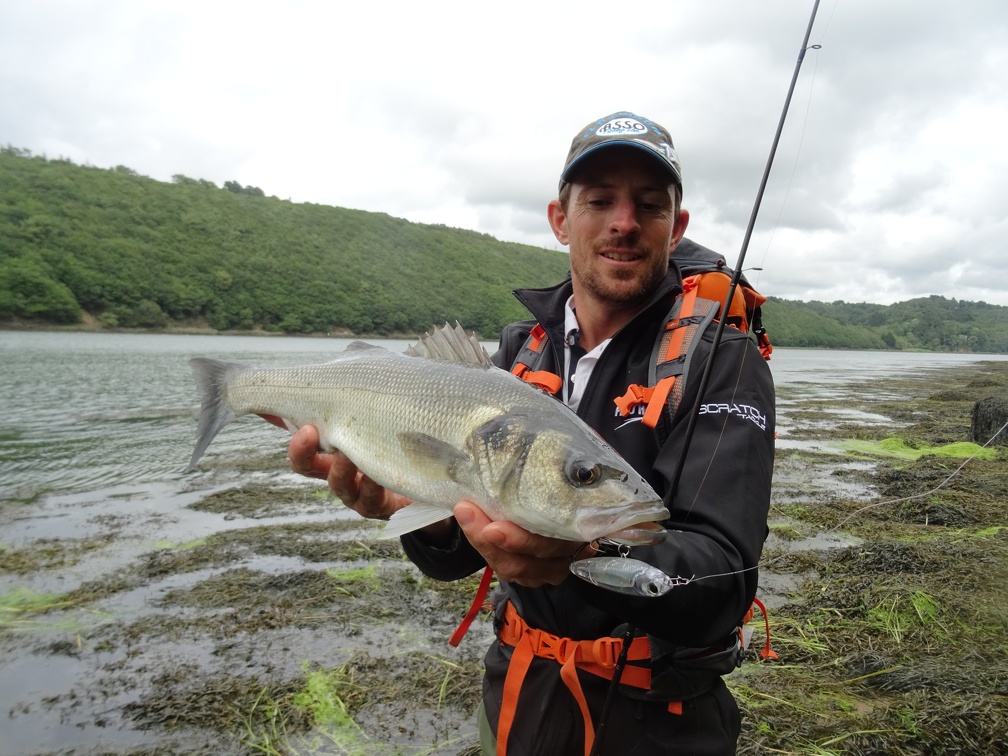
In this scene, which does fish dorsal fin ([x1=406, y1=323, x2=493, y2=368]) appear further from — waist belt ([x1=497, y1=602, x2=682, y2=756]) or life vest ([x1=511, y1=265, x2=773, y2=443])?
waist belt ([x1=497, y1=602, x2=682, y2=756])

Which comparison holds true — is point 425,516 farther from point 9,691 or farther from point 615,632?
point 9,691

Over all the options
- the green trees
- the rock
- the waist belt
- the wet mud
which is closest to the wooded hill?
the green trees

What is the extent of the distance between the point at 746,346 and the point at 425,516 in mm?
1490

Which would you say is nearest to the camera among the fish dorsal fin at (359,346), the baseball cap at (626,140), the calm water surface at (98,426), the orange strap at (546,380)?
the baseball cap at (626,140)

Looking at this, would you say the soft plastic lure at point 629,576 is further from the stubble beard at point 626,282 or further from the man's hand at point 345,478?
the man's hand at point 345,478

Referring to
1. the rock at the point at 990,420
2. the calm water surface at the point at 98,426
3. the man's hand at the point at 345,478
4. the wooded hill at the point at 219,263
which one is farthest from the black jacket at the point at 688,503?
the wooded hill at the point at 219,263

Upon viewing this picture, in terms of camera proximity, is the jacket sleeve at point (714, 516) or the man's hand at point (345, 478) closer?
the jacket sleeve at point (714, 516)

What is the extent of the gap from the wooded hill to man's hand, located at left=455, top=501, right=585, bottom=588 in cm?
5788

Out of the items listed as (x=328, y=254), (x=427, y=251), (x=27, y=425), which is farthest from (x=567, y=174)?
(x=427, y=251)

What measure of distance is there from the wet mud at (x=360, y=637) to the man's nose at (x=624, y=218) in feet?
10.8

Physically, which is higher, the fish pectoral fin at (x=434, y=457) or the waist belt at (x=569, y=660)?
the fish pectoral fin at (x=434, y=457)

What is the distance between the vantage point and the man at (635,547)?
1972mm

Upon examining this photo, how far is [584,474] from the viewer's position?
2.07 m

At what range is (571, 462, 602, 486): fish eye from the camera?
6.76ft
